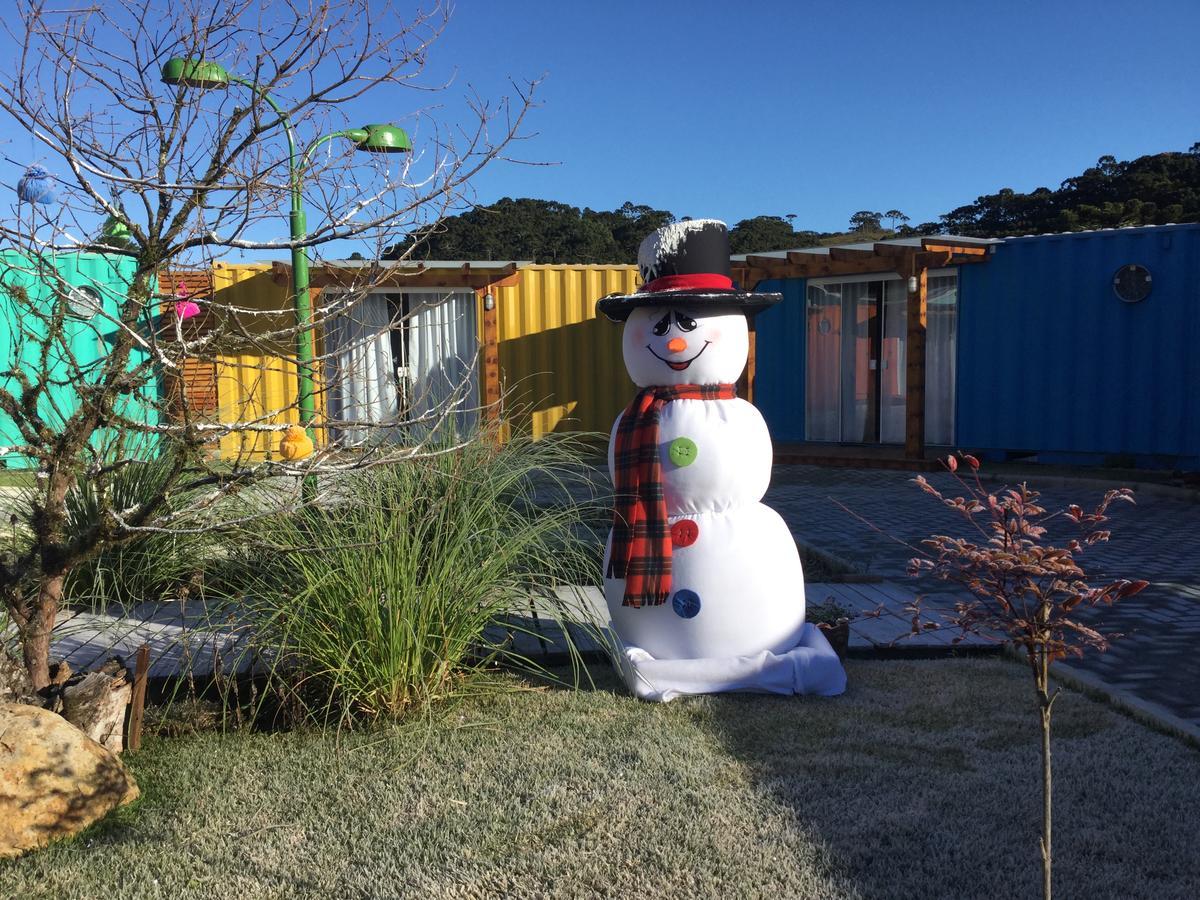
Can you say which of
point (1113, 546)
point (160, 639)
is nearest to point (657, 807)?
point (160, 639)

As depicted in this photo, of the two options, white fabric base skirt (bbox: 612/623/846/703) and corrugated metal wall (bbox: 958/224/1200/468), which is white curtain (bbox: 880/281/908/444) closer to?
corrugated metal wall (bbox: 958/224/1200/468)

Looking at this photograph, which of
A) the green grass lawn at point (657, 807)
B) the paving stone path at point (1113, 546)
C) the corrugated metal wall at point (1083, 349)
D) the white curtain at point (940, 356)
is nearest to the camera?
the green grass lawn at point (657, 807)

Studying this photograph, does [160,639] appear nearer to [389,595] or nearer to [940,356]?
[389,595]

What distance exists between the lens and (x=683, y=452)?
159 inches

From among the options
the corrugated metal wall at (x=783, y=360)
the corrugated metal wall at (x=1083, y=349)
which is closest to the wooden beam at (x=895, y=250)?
the corrugated metal wall at (x=1083, y=349)

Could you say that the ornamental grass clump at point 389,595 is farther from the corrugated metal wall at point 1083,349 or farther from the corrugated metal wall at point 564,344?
the corrugated metal wall at point 564,344

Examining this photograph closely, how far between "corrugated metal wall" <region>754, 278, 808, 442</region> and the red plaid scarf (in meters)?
10.2

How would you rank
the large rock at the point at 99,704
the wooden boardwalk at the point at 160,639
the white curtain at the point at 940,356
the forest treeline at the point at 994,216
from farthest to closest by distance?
the forest treeline at the point at 994,216
the white curtain at the point at 940,356
the wooden boardwalk at the point at 160,639
the large rock at the point at 99,704

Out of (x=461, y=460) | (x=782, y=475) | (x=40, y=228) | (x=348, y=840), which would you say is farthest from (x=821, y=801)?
(x=782, y=475)

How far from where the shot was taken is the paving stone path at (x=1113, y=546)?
4.59 meters

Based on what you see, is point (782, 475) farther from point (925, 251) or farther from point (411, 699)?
point (411, 699)

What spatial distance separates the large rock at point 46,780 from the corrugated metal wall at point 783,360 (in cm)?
1198

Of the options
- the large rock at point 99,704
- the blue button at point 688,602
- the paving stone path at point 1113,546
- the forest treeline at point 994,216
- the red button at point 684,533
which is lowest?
the paving stone path at point 1113,546

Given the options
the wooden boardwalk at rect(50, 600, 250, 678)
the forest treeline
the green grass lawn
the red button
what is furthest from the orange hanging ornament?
the forest treeline
